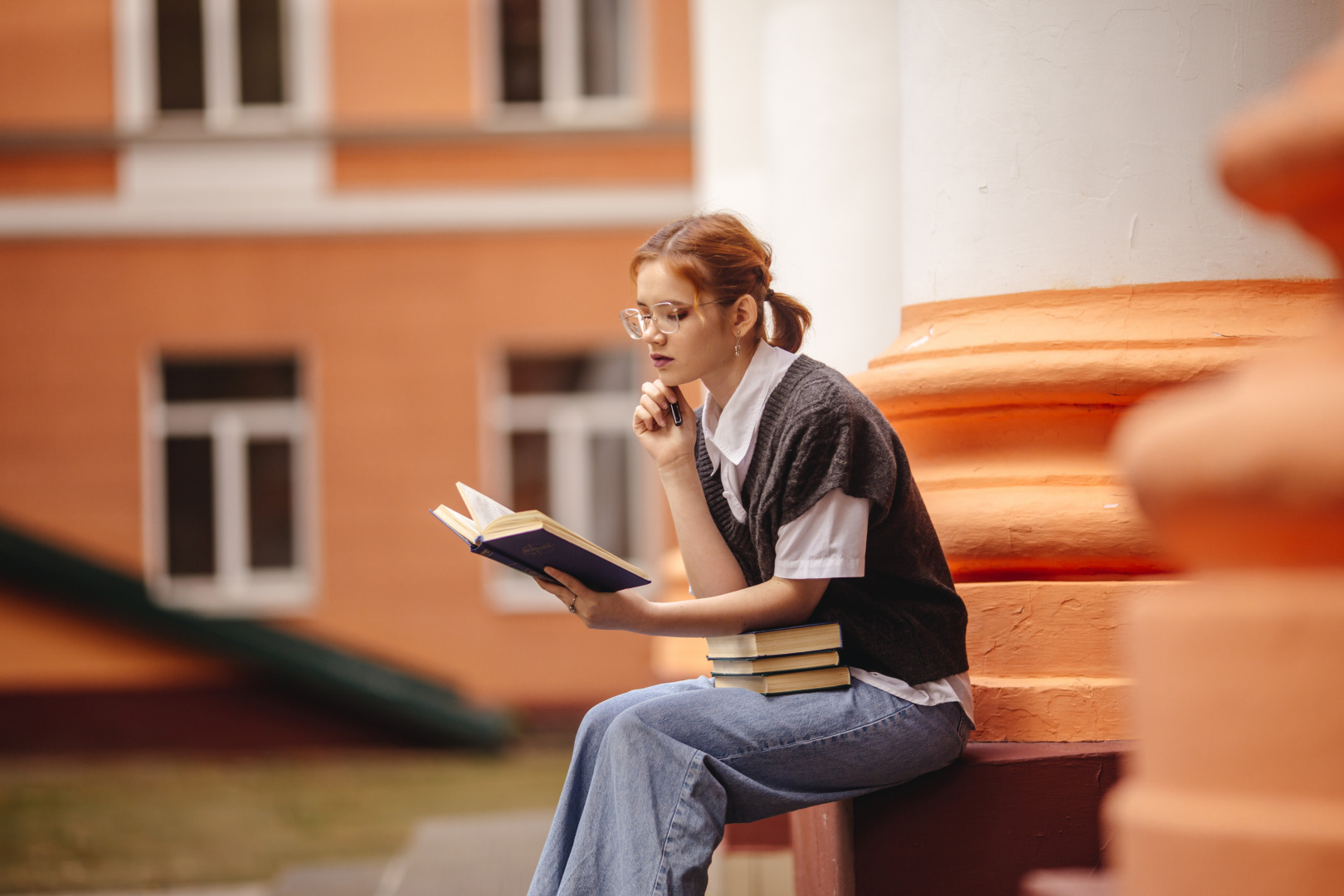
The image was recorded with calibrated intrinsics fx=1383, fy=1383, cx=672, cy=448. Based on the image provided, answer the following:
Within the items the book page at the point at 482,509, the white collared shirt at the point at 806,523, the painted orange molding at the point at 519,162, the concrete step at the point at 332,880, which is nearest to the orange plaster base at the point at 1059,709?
the white collared shirt at the point at 806,523

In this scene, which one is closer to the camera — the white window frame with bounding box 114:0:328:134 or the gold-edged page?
the gold-edged page

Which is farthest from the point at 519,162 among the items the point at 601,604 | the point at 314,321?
the point at 601,604

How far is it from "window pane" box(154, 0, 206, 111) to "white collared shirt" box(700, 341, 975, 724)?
9940 mm

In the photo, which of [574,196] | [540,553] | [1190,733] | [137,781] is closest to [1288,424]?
[1190,733]

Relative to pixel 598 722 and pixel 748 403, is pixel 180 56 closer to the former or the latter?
pixel 748 403

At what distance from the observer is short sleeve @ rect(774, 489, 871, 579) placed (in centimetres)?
213

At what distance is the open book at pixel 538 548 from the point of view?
1953 millimetres

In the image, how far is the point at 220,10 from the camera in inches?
432

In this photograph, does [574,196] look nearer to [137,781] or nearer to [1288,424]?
[137,781]

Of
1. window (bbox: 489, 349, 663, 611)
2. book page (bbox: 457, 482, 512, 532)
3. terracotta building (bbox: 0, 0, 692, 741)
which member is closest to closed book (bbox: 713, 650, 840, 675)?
book page (bbox: 457, 482, 512, 532)

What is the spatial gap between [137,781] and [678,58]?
662 cm

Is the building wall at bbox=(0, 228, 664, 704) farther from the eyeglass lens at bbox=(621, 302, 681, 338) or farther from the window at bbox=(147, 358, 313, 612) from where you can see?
the eyeglass lens at bbox=(621, 302, 681, 338)

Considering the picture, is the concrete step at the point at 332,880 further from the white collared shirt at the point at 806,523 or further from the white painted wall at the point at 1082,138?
the white painted wall at the point at 1082,138

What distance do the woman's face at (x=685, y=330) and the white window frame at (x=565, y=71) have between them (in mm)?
9017
